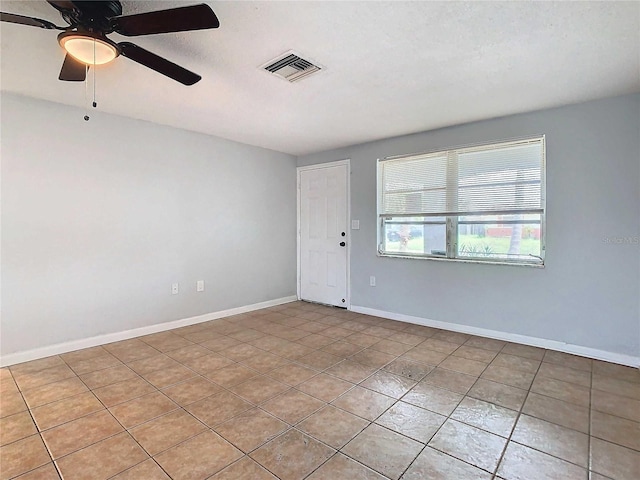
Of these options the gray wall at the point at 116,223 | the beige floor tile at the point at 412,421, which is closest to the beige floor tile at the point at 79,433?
the gray wall at the point at 116,223

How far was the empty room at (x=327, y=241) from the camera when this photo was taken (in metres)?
1.76

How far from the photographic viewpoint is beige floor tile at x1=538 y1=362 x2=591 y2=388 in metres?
2.54

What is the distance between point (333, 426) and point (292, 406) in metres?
0.35

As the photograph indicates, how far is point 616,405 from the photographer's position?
7.22ft

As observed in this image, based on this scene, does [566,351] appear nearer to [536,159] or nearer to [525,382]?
[525,382]

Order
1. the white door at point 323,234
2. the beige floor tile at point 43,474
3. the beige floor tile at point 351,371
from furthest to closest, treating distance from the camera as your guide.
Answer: the white door at point 323,234 → the beige floor tile at point 351,371 → the beige floor tile at point 43,474

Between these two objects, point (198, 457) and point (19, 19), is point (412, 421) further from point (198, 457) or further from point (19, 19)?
point (19, 19)

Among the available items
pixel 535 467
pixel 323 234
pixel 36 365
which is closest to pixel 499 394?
pixel 535 467

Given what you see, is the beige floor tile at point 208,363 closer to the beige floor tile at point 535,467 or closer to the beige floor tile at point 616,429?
the beige floor tile at point 535,467

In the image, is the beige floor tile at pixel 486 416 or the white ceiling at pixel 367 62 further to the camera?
the beige floor tile at pixel 486 416

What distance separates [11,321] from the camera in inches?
113

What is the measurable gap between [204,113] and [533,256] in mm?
3612

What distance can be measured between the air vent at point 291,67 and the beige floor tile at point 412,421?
7.83 feet

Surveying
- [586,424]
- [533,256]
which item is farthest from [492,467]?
[533,256]
